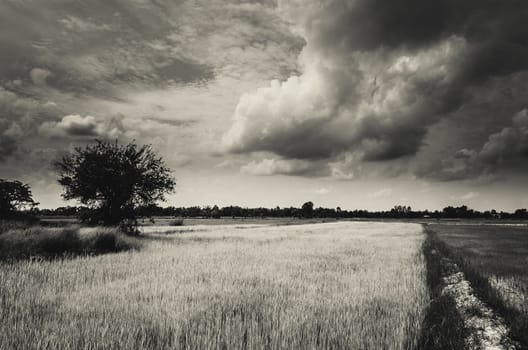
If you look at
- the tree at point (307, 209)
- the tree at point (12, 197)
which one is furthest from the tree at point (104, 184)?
the tree at point (307, 209)

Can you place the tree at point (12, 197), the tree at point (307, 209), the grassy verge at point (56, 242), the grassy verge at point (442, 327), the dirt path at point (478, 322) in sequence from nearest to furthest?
the grassy verge at point (442, 327) → the dirt path at point (478, 322) → the grassy verge at point (56, 242) → the tree at point (12, 197) → the tree at point (307, 209)

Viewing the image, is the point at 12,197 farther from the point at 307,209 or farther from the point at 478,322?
the point at 307,209

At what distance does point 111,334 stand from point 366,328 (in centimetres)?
352

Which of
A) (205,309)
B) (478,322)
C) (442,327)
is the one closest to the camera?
(442,327)

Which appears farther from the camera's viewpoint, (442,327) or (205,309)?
(205,309)

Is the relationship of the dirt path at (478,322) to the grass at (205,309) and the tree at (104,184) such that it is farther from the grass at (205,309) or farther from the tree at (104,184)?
the tree at (104,184)

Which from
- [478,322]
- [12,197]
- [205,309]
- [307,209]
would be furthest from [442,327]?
[307,209]

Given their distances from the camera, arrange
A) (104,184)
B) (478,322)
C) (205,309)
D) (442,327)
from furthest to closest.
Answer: (104,184) → (478,322) → (205,309) → (442,327)

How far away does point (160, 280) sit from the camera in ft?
24.6

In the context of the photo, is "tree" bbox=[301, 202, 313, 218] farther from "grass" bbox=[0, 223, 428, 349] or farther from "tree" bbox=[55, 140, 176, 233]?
"grass" bbox=[0, 223, 428, 349]

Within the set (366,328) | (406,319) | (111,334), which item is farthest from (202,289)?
(406,319)

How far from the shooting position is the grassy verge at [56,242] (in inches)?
416

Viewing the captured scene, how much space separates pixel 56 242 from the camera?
12.1m

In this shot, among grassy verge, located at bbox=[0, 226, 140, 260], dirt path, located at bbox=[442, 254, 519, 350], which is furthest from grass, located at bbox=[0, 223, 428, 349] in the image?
grassy verge, located at bbox=[0, 226, 140, 260]
